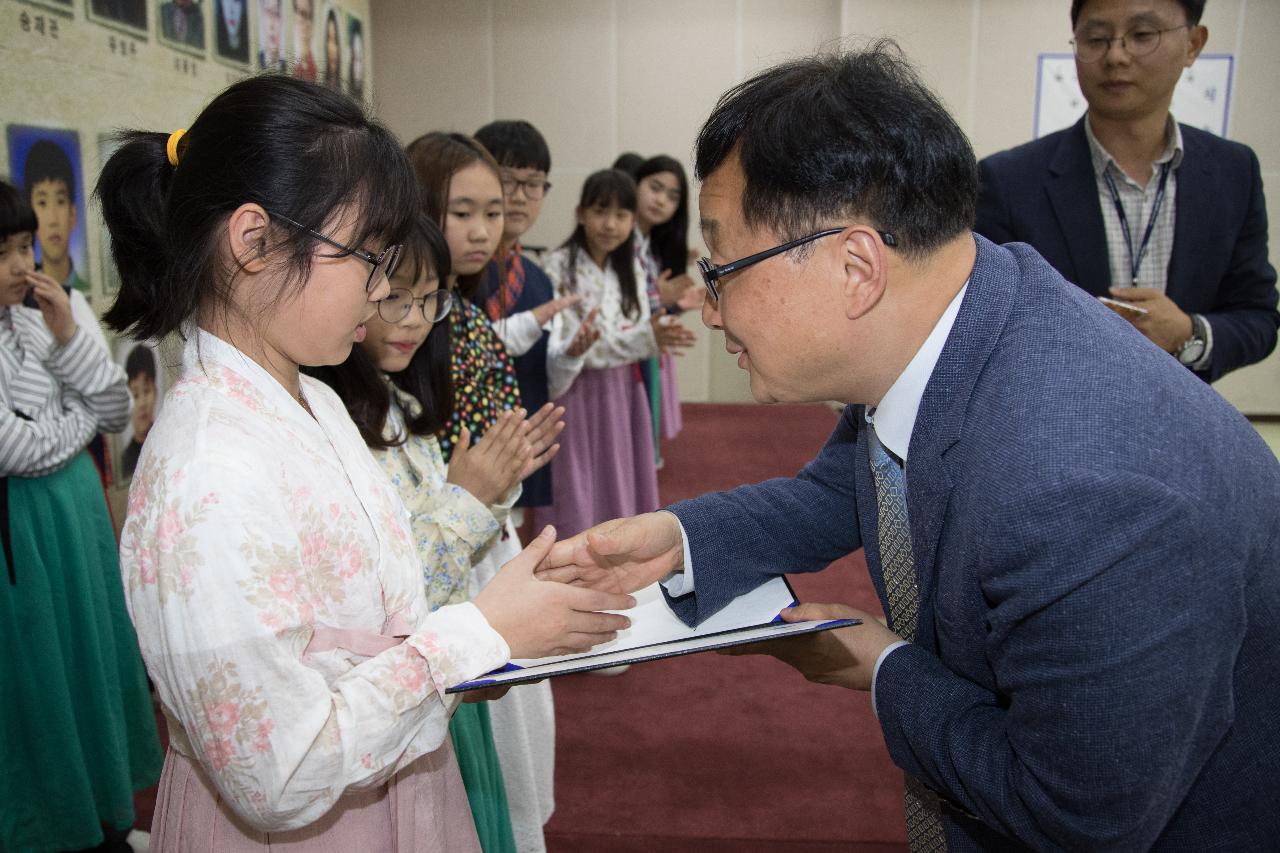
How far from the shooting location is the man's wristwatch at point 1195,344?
2.10 m

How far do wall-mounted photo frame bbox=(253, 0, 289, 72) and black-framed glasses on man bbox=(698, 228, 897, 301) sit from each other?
14.5ft

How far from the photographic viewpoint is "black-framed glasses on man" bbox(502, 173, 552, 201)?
11.7 ft

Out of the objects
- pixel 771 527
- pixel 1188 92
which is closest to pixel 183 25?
pixel 771 527

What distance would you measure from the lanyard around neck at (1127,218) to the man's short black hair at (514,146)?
201 centimetres

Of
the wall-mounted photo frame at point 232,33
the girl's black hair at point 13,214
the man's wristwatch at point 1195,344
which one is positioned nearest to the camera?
the man's wristwatch at point 1195,344

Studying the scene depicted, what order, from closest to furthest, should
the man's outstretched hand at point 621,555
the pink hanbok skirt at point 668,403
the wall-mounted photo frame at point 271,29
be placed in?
the man's outstretched hand at point 621,555
the wall-mounted photo frame at point 271,29
the pink hanbok skirt at point 668,403

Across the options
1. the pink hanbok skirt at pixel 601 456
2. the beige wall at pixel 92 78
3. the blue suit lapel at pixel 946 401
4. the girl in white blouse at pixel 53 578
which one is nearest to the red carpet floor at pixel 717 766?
the girl in white blouse at pixel 53 578

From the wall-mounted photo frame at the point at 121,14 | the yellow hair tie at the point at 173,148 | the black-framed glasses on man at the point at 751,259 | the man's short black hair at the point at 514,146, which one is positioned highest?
the wall-mounted photo frame at the point at 121,14

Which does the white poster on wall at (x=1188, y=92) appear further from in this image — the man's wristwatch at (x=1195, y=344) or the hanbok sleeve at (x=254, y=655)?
the hanbok sleeve at (x=254, y=655)

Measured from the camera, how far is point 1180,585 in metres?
0.87

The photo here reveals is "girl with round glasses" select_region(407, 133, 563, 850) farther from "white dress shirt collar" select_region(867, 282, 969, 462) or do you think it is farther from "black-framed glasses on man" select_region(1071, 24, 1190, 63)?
"black-framed glasses on man" select_region(1071, 24, 1190, 63)

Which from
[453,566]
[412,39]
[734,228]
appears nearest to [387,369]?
[453,566]

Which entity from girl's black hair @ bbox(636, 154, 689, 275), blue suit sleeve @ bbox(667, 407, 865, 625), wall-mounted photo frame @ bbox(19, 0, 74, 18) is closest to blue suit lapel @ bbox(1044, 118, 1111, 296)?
blue suit sleeve @ bbox(667, 407, 865, 625)

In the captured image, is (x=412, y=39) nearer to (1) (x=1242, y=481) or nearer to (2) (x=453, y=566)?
(2) (x=453, y=566)
